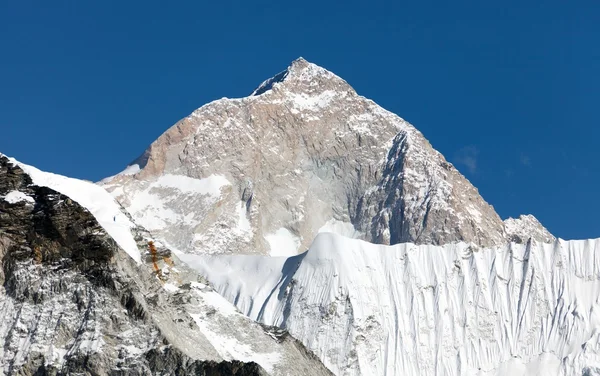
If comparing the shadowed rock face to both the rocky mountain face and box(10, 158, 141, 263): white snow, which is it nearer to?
the rocky mountain face

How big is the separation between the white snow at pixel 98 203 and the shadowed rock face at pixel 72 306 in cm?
659

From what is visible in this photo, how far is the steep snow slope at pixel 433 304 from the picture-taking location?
178 m

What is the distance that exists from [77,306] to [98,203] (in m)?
20.0

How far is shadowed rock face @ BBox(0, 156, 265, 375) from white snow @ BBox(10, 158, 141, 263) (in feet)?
21.6

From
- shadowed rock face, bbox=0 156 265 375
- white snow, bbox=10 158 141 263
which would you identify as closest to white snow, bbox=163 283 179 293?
white snow, bbox=10 158 141 263

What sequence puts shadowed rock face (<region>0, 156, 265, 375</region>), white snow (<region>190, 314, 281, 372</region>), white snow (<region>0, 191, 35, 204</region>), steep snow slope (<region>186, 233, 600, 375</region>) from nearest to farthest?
shadowed rock face (<region>0, 156, 265, 375</region>) < white snow (<region>0, 191, 35, 204</region>) < white snow (<region>190, 314, 281, 372</region>) < steep snow slope (<region>186, 233, 600, 375</region>)

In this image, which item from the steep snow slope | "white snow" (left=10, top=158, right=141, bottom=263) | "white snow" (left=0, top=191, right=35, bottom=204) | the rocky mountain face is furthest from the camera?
the steep snow slope

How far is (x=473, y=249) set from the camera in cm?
19875

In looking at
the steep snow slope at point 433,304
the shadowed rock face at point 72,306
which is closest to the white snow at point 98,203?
the shadowed rock face at point 72,306

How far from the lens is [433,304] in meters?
188

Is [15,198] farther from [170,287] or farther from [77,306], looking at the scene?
[170,287]

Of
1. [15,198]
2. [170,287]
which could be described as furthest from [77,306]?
[170,287]

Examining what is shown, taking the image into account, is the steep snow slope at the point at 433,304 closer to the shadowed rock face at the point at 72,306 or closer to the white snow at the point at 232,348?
the white snow at the point at 232,348

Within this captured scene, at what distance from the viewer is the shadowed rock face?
248ft
